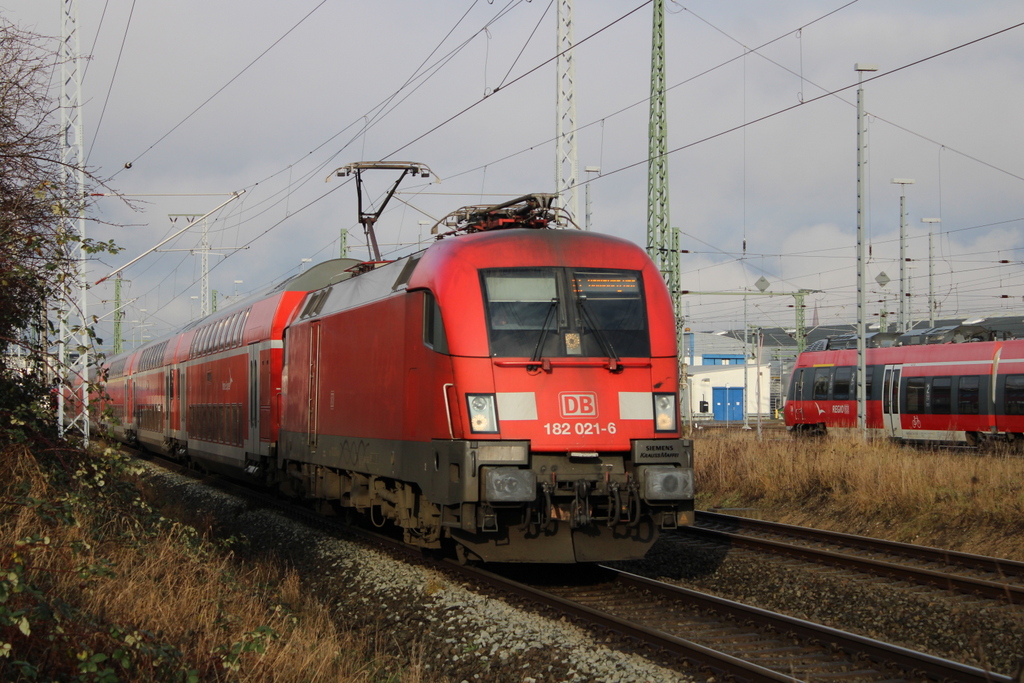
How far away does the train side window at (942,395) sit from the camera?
2473cm

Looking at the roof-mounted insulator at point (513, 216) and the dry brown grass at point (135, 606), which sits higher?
the roof-mounted insulator at point (513, 216)

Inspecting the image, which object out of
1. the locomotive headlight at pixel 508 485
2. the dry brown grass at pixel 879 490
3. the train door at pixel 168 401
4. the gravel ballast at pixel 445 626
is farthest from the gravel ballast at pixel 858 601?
the train door at pixel 168 401

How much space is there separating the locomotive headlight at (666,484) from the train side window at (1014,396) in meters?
17.1

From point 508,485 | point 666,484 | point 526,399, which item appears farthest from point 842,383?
point 508,485

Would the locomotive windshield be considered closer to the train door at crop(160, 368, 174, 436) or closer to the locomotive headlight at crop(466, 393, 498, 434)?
the locomotive headlight at crop(466, 393, 498, 434)

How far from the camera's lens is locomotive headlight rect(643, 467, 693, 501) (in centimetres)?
897

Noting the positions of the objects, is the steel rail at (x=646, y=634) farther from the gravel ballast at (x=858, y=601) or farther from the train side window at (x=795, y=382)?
the train side window at (x=795, y=382)

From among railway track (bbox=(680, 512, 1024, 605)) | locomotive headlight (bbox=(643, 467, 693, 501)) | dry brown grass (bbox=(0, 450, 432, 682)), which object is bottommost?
railway track (bbox=(680, 512, 1024, 605))

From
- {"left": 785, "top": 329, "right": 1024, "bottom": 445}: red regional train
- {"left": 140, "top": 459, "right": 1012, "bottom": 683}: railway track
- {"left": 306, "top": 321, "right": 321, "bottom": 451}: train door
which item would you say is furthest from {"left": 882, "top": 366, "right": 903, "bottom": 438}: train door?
{"left": 140, "top": 459, "right": 1012, "bottom": 683}: railway track

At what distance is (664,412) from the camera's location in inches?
373

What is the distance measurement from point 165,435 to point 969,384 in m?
21.2

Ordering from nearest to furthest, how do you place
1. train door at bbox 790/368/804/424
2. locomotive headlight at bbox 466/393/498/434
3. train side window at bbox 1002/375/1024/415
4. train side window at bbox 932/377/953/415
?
locomotive headlight at bbox 466/393/498/434 → train side window at bbox 1002/375/1024/415 → train side window at bbox 932/377/953/415 → train door at bbox 790/368/804/424

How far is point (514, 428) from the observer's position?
889cm

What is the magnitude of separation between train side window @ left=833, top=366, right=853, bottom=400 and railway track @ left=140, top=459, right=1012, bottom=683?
2044cm
